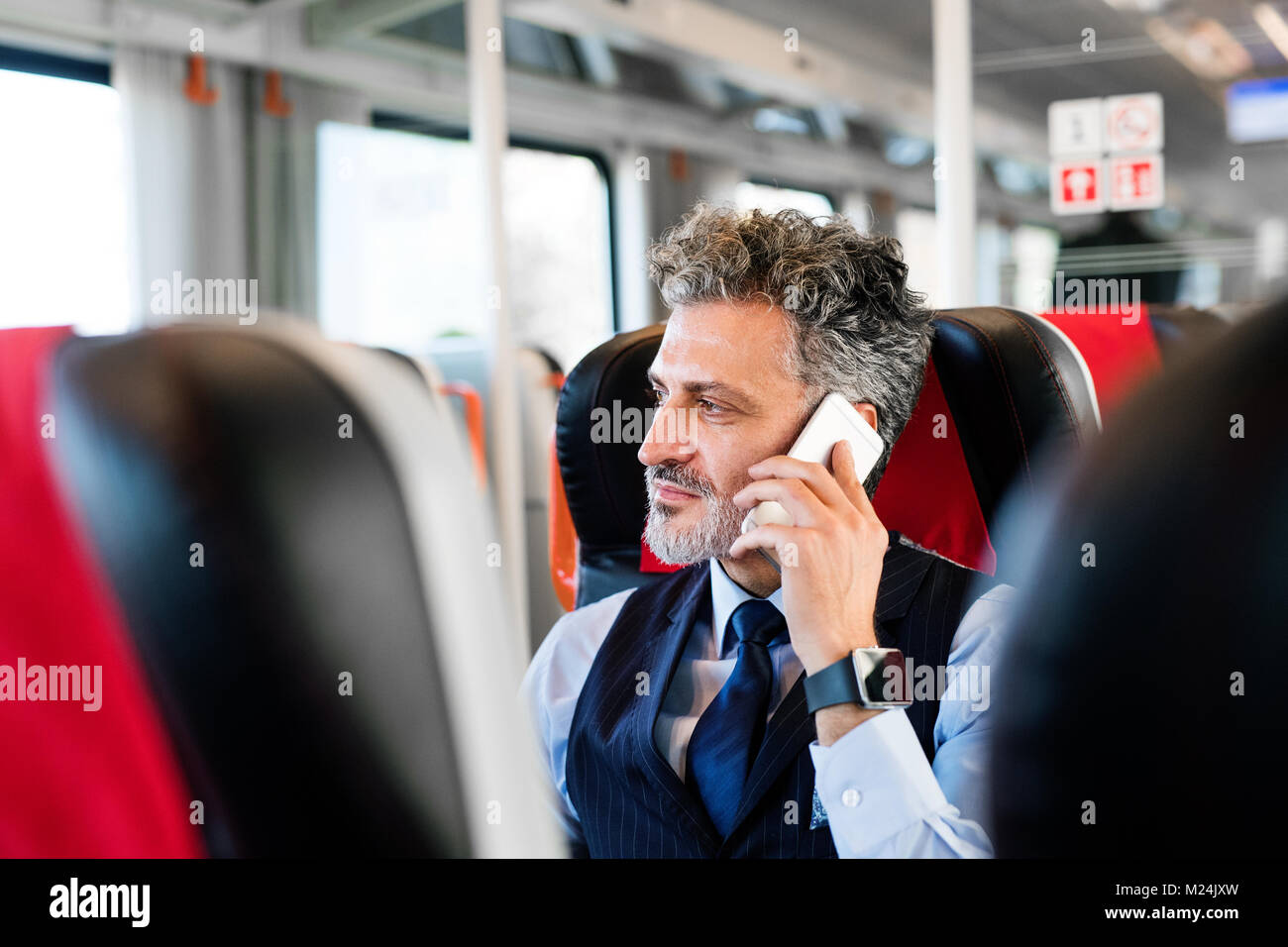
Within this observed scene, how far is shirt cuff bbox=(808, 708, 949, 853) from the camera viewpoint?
752mm

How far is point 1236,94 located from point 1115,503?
7.28 feet

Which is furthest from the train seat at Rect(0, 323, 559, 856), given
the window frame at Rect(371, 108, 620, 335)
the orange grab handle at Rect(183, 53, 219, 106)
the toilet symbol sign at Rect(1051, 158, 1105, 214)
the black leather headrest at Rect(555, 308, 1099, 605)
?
the orange grab handle at Rect(183, 53, 219, 106)

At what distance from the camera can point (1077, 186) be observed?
2035mm

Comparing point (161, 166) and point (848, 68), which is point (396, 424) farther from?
point (161, 166)

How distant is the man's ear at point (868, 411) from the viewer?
35.8 inches

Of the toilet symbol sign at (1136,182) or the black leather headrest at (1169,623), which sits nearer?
the black leather headrest at (1169,623)

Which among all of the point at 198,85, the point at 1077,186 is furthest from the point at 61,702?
the point at 198,85

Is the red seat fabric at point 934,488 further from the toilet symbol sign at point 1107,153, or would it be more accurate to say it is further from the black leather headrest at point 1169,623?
the toilet symbol sign at point 1107,153

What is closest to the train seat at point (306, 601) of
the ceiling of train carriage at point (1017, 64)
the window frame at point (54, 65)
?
the ceiling of train carriage at point (1017, 64)

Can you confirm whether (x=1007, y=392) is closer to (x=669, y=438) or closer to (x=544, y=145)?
(x=669, y=438)

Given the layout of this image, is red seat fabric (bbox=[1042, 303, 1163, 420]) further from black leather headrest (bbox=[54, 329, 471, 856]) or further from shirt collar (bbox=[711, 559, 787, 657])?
black leather headrest (bbox=[54, 329, 471, 856])

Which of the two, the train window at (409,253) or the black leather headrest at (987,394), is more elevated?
the train window at (409,253)

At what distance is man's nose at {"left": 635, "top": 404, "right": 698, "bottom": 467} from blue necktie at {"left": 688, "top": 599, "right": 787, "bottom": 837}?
0.53 feet
